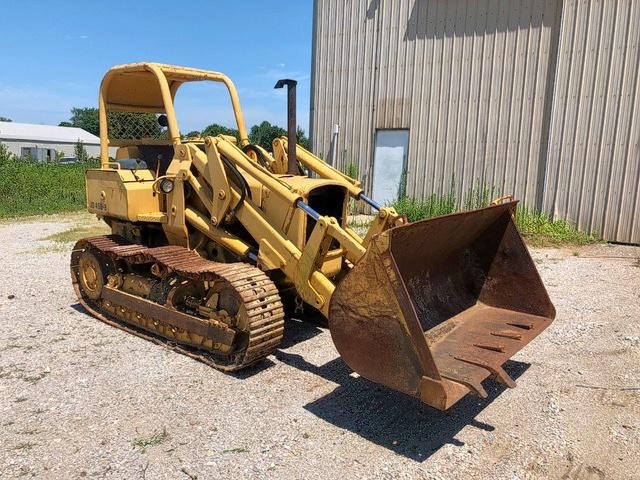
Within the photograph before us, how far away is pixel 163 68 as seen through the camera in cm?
573

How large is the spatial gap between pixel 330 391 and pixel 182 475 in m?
1.45

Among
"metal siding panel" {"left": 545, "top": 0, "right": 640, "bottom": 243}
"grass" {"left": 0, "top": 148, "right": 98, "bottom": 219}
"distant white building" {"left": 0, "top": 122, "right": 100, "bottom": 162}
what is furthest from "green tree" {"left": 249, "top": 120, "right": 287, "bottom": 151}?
"metal siding panel" {"left": 545, "top": 0, "right": 640, "bottom": 243}

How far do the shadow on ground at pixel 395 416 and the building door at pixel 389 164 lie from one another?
28.8 ft

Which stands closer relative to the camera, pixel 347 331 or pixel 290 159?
pixel 347 331

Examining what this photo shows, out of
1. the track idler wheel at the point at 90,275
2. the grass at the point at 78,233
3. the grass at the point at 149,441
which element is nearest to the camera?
the grass at the point at 149,441

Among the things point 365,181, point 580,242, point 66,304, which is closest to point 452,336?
point 66,304

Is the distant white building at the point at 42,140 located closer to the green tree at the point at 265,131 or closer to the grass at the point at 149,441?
the green tree at the point at 265,131

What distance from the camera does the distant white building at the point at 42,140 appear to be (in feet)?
161

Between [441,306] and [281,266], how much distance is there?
1479mm

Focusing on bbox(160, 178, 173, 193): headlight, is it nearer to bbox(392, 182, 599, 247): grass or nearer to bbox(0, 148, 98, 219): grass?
bbox(392, 182, 599, 247): grass

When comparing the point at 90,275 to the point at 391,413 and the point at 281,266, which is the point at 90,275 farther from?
the point at 391,413

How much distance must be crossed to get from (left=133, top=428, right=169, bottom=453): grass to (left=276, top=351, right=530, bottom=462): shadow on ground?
105 centimetres

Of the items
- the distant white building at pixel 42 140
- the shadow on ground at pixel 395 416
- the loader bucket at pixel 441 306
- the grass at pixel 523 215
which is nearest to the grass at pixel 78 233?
the grass at pixel 523 215

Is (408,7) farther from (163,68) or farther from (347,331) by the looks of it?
(347,331)
